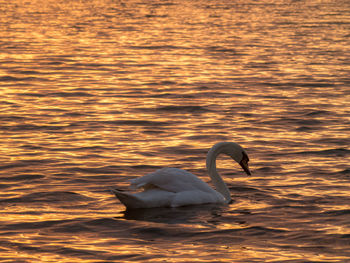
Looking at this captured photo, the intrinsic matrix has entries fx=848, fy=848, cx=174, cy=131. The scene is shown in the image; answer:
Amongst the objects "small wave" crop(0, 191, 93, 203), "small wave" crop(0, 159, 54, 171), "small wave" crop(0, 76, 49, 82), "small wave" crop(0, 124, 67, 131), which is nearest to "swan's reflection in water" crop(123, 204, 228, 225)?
"small wave" crop(0, 191, 93, 203)

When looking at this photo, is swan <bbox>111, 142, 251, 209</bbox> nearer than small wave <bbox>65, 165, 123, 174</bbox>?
Yes

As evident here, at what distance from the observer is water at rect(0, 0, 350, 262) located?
10578 mm

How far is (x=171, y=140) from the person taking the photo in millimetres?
16688

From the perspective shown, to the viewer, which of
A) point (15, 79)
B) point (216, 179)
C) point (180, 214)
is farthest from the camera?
point (15, 79)

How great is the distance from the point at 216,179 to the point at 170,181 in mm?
1135

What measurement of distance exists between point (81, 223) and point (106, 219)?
1.31ft

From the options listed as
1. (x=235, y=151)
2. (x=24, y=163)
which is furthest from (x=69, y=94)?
(x=235, y=151)

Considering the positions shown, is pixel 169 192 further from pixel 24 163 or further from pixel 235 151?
pixel 24 163

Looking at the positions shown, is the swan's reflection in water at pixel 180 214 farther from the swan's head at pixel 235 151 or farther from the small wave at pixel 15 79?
the small wave at pixel 15 79

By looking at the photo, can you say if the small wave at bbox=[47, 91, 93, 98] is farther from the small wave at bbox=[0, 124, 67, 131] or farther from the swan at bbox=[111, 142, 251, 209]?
the swan at bbox=[111, 142, 251, 209]

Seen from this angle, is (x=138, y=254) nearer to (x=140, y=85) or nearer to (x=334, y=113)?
(x=334, y=113)

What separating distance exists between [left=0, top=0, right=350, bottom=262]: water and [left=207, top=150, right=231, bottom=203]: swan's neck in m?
0.19

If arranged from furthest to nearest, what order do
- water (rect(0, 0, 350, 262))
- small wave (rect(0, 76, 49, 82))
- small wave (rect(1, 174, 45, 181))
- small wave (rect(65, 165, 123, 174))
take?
small wave (rect(0, 76, 49, 82)), small wave (rect(65, 165, 123, 174)), small wave (rect(1, 174, 45, 181)), water (rect(0, 0, 350, 262))

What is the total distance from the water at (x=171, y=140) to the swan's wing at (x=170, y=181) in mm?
351
